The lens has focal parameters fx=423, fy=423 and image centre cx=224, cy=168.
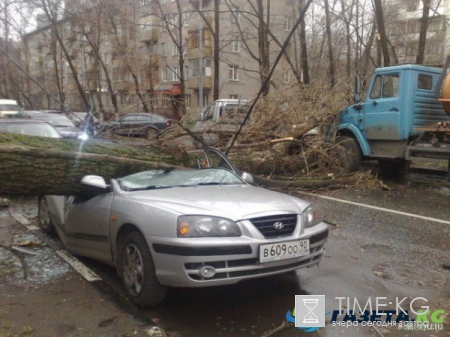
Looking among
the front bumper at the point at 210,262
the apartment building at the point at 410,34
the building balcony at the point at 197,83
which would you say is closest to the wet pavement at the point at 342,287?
the front bumper at the point at 210,262

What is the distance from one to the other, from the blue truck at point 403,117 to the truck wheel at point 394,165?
2.79ft

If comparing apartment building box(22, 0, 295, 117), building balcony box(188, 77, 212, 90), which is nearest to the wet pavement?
apartment building box(22, 0, 295, 117)

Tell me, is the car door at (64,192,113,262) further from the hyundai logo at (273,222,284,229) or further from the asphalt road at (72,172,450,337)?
the hyundai logo at (273,222,284,229)

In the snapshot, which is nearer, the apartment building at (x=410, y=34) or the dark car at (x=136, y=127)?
the dark car at (x=136, y=127)

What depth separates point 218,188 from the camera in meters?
4.39

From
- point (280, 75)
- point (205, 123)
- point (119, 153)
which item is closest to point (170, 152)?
point (119, 153)

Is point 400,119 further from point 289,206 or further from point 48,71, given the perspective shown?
point 48,71

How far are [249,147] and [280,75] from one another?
17.2 feet

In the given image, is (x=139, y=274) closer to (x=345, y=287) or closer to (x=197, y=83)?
(x=345, y=287)

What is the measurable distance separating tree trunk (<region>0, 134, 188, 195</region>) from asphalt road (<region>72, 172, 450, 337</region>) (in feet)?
3.40

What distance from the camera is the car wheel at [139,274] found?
3553mm

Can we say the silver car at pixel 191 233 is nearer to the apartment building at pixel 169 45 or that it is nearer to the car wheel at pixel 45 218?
the car wheel at pixel 45 218

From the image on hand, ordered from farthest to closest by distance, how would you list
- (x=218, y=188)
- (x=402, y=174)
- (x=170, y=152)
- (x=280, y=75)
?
1. (x=280, y=75)
2. (x=402, y=174)
3. (x=170, y=152)
4. (x=218, y=188)

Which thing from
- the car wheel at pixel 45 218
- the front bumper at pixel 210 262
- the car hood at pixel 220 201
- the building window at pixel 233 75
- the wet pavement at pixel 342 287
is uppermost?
the building window at pixel 233 75
